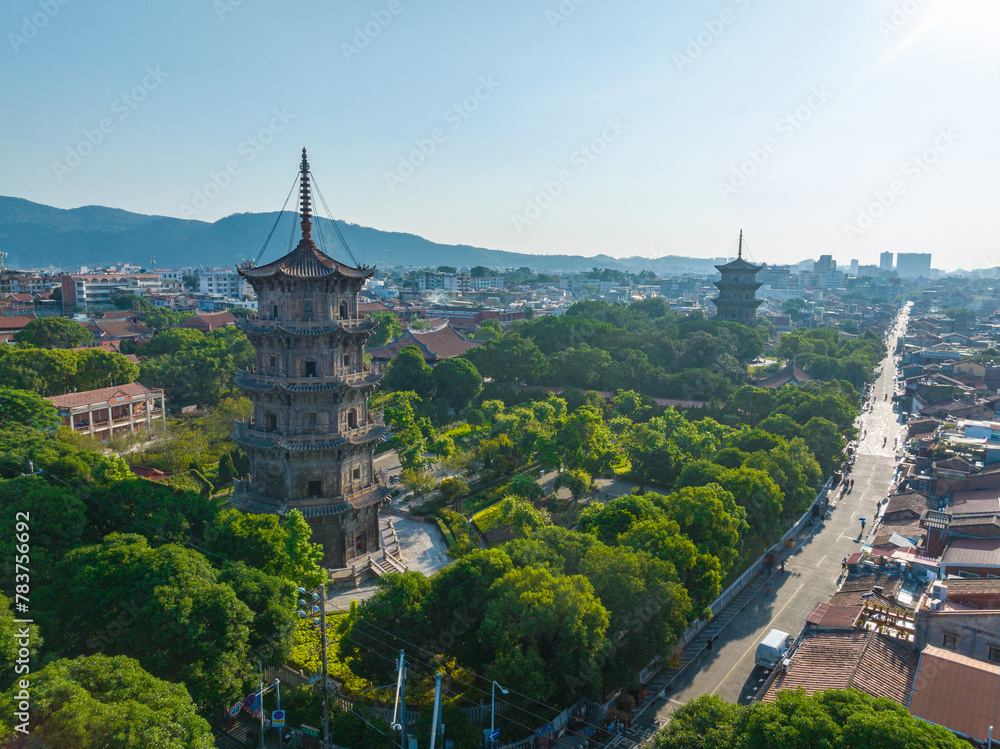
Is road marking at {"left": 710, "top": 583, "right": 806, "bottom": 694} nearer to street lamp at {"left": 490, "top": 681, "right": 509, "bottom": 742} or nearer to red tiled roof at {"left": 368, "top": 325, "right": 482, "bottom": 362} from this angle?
street lamp at {"left": 490, "top": 681, "right": 509, "bottom": 742}

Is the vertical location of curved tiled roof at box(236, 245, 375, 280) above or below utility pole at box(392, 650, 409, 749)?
Answer: above

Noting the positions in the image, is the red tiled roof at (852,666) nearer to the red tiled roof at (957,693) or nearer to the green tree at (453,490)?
the red tiled roof at (957,693)

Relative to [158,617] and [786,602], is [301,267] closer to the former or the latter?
[158,617]

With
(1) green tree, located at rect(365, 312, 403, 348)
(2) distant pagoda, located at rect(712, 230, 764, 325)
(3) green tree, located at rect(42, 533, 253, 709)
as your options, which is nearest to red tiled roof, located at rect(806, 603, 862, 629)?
(3) green tree, located at rect(42, 533, 253, 709)

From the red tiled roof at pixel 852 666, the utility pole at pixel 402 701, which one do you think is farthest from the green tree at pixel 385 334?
the utility pole at pixel 402 701

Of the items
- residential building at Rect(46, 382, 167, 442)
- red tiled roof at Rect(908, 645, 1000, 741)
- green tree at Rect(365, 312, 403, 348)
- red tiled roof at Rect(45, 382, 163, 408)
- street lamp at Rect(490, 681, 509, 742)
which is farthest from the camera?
green tree at Rect(365, 312, 403, 348)
